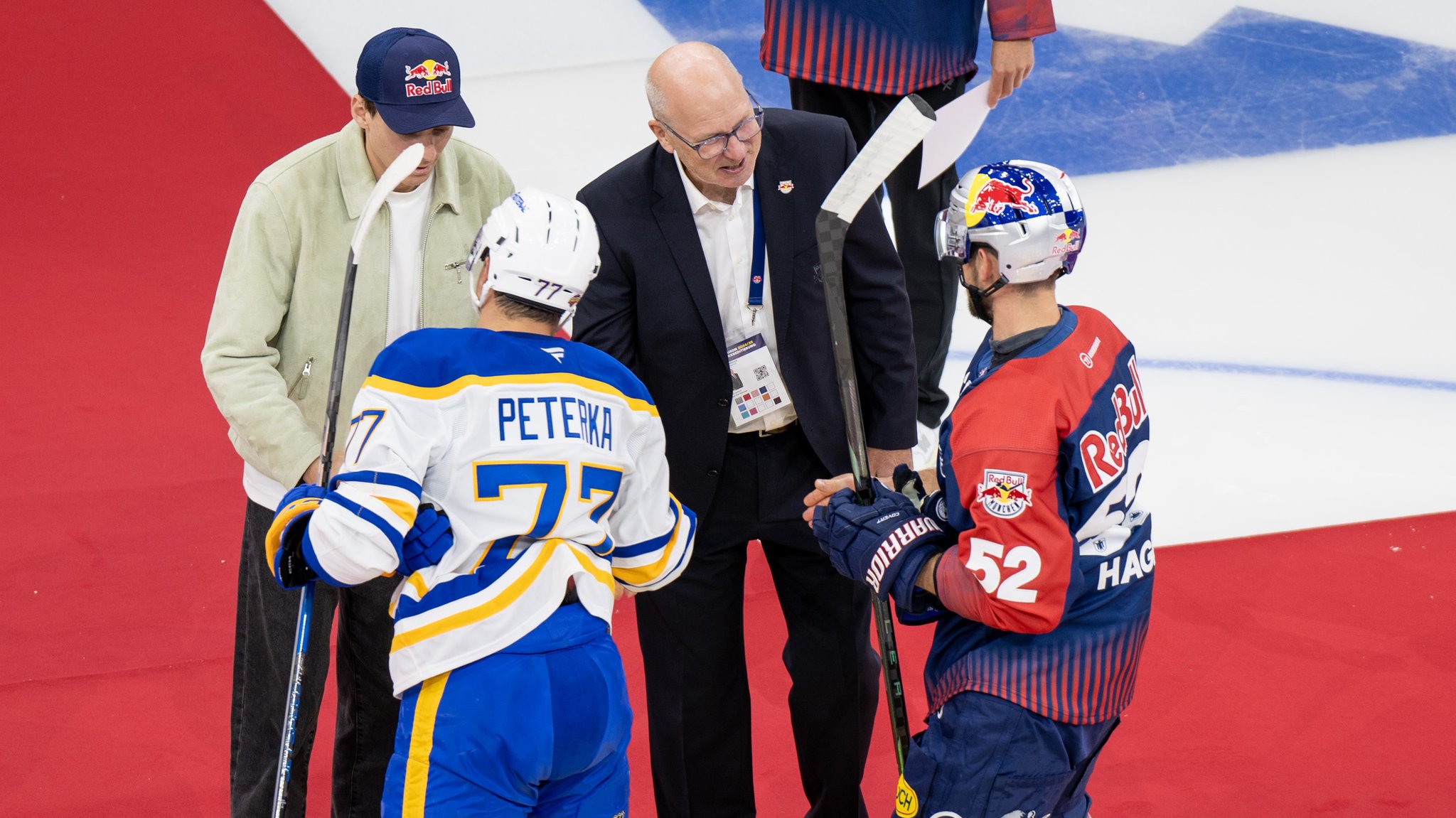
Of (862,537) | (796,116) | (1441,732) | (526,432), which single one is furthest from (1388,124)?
(526,432)

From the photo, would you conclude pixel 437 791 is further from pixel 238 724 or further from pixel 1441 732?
pixel 1441 732

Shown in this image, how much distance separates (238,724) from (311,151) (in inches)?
45.7

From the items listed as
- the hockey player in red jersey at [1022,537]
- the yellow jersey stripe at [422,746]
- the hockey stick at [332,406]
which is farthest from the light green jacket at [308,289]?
the hockey player in red jersey at [1022,537]

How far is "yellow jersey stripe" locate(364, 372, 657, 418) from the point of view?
227 cm

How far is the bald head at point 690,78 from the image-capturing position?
2.72 metres

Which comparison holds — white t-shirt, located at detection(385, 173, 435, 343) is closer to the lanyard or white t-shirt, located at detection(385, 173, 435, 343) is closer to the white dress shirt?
the white dress shirt

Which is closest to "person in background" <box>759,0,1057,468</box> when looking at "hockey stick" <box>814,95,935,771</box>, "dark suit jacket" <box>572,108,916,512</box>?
"dark suit jacket" <box>572,108,916,512</box>

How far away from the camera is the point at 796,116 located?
9.83 feet

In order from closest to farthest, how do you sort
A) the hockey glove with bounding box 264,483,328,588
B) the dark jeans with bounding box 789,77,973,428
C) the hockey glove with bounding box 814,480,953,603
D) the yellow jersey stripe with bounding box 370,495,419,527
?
the yellow jersey stripe with bounding box 370,495,419,527 < the hockey glove with bounding box 264,483,328,588 < the hockey glove with bounding box 814,480,953,603 < the dark jeans with bounding box 789,77,973,428

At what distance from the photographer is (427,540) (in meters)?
2.28

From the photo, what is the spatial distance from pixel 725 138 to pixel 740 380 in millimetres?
480

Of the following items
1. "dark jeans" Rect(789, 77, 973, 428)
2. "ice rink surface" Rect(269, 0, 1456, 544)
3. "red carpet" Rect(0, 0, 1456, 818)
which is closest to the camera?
"red carpet" Rect(0, 0, 1456, 818)

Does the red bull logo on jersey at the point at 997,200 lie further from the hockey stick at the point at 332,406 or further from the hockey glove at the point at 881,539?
the hockey stick at the point at 332,406

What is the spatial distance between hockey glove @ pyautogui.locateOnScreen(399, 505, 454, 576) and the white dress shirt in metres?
0.81
